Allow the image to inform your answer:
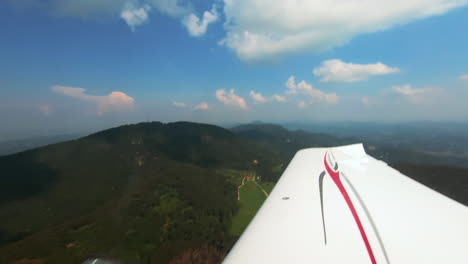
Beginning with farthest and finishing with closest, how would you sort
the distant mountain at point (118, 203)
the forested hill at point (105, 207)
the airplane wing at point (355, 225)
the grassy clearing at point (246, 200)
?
1. the grassy clearing at point (246, 200)
2. the forested hill at point (105, 207)
3. the distant mountain at point (118, 203)
4. the airplane wing at point (355, 225)

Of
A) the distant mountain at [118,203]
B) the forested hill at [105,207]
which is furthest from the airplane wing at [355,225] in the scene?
the forested hill at [105,207]

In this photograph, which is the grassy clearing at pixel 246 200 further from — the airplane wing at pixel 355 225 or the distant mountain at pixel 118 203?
the airplane wing at pixel 355 225

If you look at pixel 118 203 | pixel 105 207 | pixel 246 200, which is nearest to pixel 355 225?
pixel 246 200

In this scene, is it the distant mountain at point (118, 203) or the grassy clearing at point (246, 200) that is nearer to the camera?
the distant mountain at point (118, 203)

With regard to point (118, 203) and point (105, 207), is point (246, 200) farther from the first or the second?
point (105, 207)

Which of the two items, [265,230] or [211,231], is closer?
[265,230]

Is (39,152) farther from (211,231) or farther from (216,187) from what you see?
(211,231)

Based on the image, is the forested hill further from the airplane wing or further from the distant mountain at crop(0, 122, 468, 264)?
the airplane wing

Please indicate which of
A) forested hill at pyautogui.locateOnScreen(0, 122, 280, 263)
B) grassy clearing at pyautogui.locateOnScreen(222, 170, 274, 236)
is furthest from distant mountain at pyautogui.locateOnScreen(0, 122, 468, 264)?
grassy clearing at pyautogui.locateOnScreen(222, 170, 274, 236)

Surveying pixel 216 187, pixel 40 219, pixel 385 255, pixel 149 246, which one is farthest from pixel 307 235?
pixel 40 219
